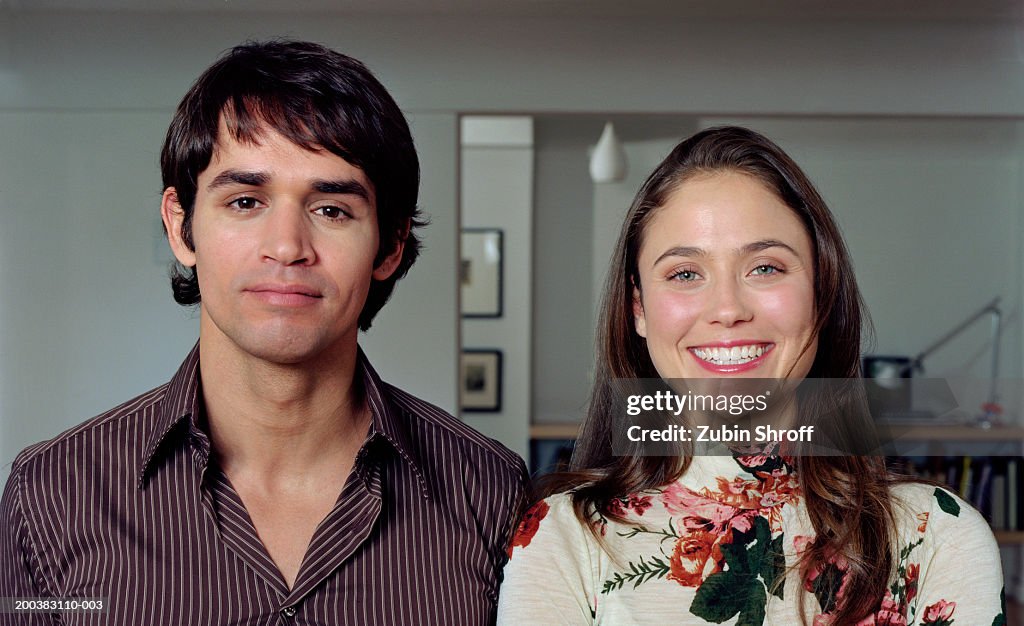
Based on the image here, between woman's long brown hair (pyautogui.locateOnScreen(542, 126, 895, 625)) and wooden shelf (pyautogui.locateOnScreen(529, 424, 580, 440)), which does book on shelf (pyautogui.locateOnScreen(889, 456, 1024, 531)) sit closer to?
wooden shelf (pyautogui.locateOnScreen(529, 424, 580, 440))

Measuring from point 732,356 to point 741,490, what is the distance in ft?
0.32

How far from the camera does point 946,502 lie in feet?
2.18

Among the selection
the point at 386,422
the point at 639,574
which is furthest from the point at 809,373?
the point at 386,422

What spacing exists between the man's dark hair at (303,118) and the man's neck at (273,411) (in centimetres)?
9

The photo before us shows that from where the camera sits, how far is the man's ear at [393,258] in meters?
0.81

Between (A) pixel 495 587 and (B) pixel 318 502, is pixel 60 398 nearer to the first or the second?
(B) pixel 318 502

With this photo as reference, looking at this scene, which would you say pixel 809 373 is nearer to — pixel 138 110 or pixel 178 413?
pixel 178 413

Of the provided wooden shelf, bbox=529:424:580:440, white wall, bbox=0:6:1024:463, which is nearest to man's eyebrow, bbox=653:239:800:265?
white wall, bbox=0:6:1024:463

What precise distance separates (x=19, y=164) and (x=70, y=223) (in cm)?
8

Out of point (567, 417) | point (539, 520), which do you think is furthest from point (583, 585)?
point (567, 417)

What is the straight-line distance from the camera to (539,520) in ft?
2.25

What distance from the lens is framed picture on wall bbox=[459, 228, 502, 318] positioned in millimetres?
3371

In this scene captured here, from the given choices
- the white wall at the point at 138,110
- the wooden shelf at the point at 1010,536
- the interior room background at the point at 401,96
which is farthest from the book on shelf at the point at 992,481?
the white wall at the point at 138,110

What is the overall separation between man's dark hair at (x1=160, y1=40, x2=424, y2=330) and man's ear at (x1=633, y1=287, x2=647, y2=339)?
0.20 m
